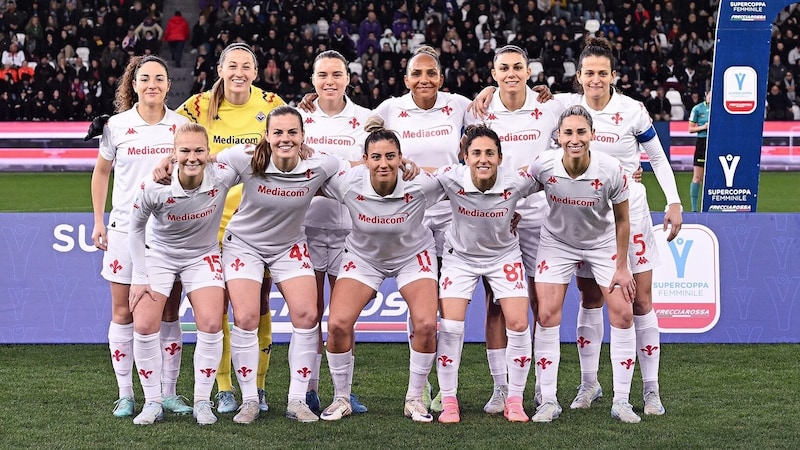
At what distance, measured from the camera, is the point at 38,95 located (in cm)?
2050

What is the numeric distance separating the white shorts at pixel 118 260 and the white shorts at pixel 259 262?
20.4 inches

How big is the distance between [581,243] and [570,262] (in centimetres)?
12

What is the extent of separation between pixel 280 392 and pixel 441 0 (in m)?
17.6

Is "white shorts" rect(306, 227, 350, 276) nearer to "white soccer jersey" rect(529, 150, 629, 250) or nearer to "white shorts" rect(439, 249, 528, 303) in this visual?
"white shorts" rect(439, 249, 528, 303)

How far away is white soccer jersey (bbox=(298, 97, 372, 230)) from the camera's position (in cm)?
621

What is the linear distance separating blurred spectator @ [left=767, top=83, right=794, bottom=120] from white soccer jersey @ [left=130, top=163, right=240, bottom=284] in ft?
55.3

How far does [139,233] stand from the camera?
223 inches

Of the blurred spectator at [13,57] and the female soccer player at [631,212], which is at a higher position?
the blurred spectator at [13,57]

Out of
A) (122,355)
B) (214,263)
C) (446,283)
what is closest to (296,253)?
(214,263)

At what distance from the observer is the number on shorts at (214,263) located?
583 cm

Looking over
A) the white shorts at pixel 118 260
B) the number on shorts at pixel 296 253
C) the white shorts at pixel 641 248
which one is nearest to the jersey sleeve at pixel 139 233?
the white shorts at pixel 118 260

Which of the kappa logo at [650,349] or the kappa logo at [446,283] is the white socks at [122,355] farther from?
the kappa logo at [650,349]

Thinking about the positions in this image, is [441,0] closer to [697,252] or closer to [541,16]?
[541,16]

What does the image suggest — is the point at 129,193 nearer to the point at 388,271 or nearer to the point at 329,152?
the point at 329,152
